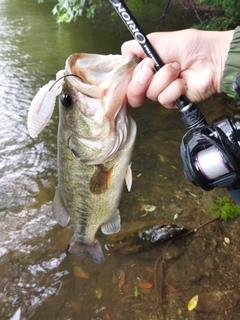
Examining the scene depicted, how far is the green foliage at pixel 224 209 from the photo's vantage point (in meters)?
3.98

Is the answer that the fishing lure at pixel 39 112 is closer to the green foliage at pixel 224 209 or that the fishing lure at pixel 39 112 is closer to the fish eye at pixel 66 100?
the fish eye at pixel 66 100

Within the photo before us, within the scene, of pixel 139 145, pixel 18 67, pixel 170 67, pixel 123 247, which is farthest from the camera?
pixel 18 67

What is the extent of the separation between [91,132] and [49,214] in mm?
2634

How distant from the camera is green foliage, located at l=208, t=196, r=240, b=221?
13.0 feet

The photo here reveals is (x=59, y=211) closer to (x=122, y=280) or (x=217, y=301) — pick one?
(x=122, y=280)

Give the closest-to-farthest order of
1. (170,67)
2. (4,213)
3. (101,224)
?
1. (170,67)
2. (101,224)
3. (4,213)

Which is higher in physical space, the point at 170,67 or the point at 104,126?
the point at 170,67

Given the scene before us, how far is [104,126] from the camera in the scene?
6.20 feet

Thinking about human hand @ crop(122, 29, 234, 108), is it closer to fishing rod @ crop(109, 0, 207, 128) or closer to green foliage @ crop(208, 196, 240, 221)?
fishing rod @ crop(109, 0, 207, 128)

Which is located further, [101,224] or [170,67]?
[101,224]

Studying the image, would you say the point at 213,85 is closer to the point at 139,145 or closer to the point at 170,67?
the point at 170,67

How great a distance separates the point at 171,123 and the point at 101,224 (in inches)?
150

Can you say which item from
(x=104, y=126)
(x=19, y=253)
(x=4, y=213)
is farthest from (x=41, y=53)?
(x=104, y=126)

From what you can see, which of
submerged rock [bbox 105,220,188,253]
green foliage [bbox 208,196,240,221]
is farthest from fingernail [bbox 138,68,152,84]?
green foliage [bbox 208,196,240,221]
